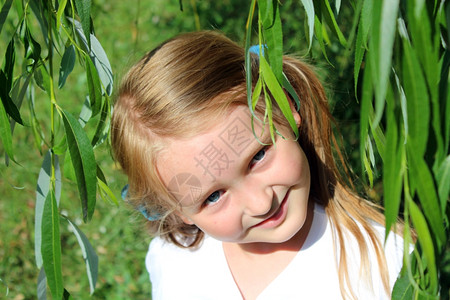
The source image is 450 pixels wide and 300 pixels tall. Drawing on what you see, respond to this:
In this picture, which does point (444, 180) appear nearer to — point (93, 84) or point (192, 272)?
point (93, 84)

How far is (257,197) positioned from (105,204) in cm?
141

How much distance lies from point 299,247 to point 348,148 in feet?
2.69

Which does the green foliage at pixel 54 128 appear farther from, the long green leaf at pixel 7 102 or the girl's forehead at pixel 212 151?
the girl's forehead at pixel 212 151

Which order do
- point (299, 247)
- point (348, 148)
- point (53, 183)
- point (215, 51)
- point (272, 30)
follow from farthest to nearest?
point (348, 148), point (299, 247), point (215, 51), point (53, 183), point (272, 30)

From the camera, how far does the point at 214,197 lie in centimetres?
104

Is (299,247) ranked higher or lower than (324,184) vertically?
lower

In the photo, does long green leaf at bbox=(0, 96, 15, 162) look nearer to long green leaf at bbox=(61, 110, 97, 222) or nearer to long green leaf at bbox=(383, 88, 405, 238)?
long green leaf at bbox=(61, 110, 97, 222)


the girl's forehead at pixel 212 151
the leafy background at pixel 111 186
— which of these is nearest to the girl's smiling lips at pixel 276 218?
the girl's forehead at pixel 212 151

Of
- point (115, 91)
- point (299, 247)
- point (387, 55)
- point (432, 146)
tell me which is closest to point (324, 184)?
point (299, 247)

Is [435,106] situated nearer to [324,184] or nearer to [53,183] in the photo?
[53,183]

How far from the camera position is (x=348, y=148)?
1987mm

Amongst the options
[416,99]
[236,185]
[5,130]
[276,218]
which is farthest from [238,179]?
[416,99]

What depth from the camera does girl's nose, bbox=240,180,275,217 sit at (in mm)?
982

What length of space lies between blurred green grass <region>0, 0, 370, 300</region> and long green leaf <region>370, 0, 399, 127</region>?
130 centimetres
